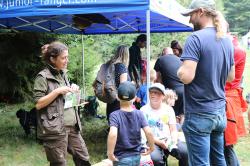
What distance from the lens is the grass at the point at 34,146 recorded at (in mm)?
5809

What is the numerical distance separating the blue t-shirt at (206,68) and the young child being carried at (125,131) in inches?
21.4

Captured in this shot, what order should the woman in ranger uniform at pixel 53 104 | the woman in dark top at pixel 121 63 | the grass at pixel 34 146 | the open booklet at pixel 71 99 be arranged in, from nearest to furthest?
1. the woman in ranger uniform at pixel 53 104
2. the open booklet at pixel 71 99
3. the woman in dark top at pixel 121 63
4. the grass at pixel 34 146

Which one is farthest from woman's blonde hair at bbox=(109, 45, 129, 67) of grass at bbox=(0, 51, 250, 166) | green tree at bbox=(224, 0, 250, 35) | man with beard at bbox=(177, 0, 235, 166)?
green tree at bbox=(224, 0, 250, 35)

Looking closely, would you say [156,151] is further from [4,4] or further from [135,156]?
[4,4]

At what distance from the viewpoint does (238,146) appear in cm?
657

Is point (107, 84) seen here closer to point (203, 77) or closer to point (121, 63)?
point (121, 63)

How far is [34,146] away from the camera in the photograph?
6535 mm

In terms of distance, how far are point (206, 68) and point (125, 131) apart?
3.08ft

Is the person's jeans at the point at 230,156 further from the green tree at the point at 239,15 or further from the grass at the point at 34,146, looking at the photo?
the green tree at the point at 239,15

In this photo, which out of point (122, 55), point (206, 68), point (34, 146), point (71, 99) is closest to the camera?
point (206, 68)

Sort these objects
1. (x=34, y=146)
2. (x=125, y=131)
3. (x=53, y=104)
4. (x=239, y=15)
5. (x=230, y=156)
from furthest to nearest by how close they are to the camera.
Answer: (x=239, y=15) < (x=34, y=146) < (x=230, y=156) < (x=53, y=104) < (x=125, y=131)

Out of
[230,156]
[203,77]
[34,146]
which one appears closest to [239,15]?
[34,146]

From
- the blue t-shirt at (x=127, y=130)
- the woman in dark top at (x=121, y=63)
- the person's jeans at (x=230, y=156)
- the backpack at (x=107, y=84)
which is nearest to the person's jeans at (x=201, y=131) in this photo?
the blue t-shirt at (x=127, y=130)

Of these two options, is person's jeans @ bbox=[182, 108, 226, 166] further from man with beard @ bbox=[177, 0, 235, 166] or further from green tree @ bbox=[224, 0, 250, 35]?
green tree @ bbox=[224, 0, 250, 35]
